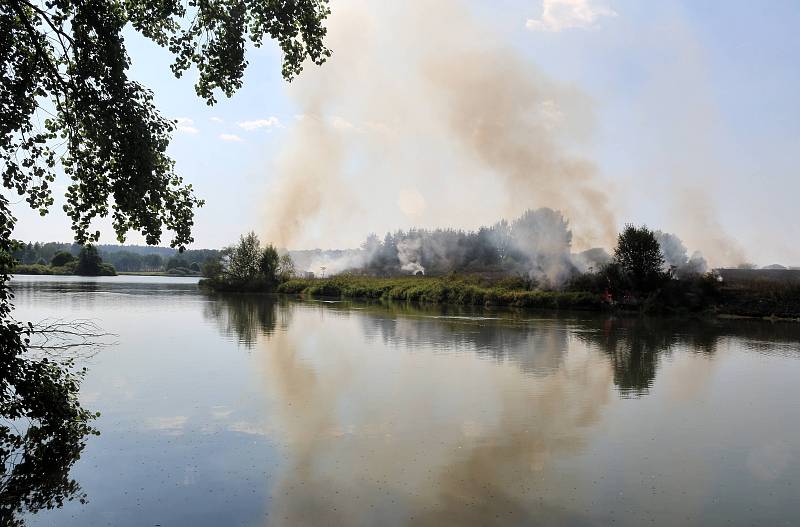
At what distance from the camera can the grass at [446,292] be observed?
40.8 m

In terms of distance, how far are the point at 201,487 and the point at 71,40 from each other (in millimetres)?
5550

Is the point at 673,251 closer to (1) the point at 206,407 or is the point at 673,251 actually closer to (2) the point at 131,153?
(1) the point at 206,407

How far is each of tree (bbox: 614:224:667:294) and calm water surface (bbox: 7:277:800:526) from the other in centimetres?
1727

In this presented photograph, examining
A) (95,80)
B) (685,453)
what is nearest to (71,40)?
(95,80)

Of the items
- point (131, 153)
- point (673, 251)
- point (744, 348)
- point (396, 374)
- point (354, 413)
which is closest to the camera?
point (131, 153)

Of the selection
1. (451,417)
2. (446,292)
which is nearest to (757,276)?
(446,292)

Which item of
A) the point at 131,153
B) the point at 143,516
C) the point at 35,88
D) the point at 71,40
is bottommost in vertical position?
the point at 143,516

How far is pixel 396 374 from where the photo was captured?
51.0ft

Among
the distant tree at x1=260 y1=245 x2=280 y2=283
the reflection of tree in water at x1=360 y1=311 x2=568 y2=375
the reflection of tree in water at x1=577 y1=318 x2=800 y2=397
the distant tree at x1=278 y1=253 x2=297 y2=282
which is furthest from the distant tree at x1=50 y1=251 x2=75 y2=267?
the reflection of tree in water at x1=577 y1=318 x2=800 y2=397

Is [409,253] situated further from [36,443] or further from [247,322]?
[36,443]

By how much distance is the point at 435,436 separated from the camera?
32.6 feet

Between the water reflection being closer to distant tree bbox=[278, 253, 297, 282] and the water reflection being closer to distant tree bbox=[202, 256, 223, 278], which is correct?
distant tree bbox=[202, 256, 223, 278]

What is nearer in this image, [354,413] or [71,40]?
[71,40]

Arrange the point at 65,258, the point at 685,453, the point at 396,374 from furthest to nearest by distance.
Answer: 1. the point at 65,258
2. the point at 396,374
3. the point at 685,453
